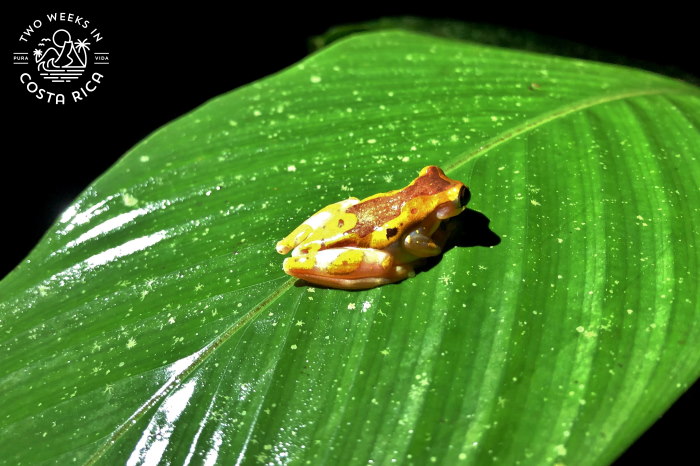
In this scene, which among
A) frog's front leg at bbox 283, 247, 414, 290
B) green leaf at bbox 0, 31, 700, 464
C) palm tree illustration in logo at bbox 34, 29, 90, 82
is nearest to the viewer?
green leaf at bbox 0, 31, 700, 464

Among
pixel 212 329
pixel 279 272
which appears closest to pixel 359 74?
pixel 279 272

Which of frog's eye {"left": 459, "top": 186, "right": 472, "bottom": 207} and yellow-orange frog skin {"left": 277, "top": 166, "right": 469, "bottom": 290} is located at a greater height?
frog's eye {"left": 459, "top": 186, "right": 472, "bottom": 207}

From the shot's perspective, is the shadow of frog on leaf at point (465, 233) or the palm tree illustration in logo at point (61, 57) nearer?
the shadow of frog on leaf at point (465, 233)

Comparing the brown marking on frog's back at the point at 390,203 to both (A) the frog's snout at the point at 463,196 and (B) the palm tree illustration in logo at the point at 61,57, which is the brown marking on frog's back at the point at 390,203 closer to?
(A) the frog's snout at the point at 463,196

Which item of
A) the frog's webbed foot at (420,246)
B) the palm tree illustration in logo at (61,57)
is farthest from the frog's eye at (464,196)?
Result: the palm tree illustration in logo at (61,57)

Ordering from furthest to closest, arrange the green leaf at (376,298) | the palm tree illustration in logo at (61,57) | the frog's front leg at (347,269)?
1. the palm tree illustration in logo at (61,57)
2. the frog's front leg at (347,269)
3. the green leaf at (376,298)

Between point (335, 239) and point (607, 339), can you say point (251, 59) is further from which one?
point (607, 339)

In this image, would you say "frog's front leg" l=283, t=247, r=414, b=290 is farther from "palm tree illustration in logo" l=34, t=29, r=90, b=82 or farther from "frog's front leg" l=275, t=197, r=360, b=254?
"palm tree illustration in logo" l=34, t=29, r=90, b=82

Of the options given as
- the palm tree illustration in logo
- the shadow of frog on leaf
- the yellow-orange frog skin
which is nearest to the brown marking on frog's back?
the yellow-orange frog skin

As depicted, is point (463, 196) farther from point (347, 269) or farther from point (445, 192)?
point (347, 269)
